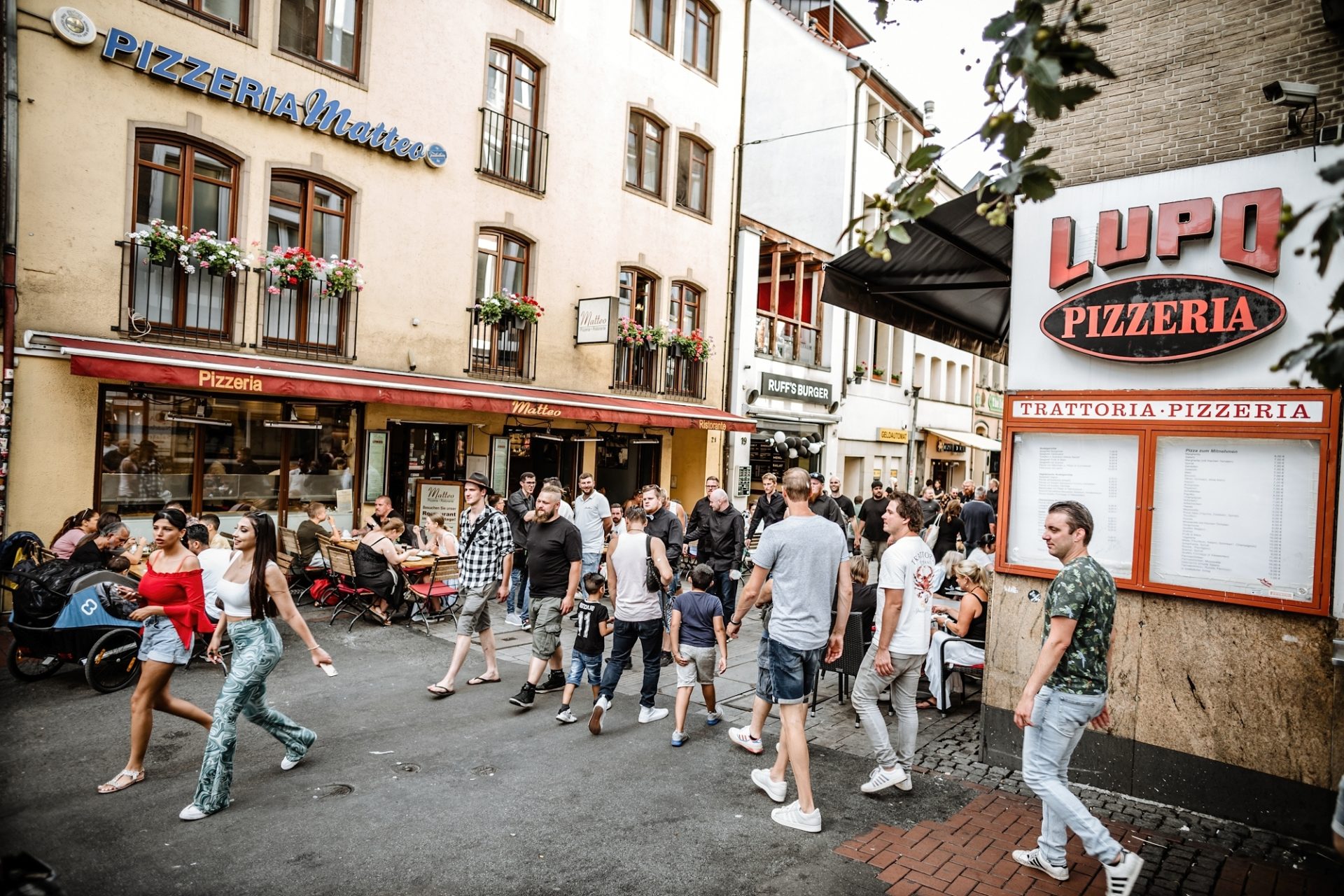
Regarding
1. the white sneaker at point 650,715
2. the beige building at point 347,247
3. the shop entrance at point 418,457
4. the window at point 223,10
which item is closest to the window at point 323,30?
the beige building at point 347,247

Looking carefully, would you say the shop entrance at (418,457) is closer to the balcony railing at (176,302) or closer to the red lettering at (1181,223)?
the balcony railing at (176,302)

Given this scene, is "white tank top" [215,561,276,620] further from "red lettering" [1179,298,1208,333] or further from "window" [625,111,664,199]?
"window" [625,111,664,199]

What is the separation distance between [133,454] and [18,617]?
389 cm

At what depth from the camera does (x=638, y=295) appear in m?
17.1

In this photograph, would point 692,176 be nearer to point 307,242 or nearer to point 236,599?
point 307,242

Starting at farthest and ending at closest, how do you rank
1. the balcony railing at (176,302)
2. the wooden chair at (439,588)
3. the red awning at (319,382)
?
the balcony railing at (176,302) → the wooden chair at (439,588) → the red awning at (319,382)

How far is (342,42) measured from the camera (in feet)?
38.8

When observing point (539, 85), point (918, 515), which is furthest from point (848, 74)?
point (918, 515)

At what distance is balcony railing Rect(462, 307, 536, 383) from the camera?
13586 millimetres

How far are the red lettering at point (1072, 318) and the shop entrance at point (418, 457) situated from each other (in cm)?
986

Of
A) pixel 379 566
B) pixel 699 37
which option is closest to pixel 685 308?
pixel 699 37

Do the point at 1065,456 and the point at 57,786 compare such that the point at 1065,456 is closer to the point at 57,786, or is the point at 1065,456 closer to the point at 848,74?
the point at 57,786

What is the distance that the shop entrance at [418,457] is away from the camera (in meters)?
12.8

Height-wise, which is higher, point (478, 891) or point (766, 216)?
point (766, 216)
